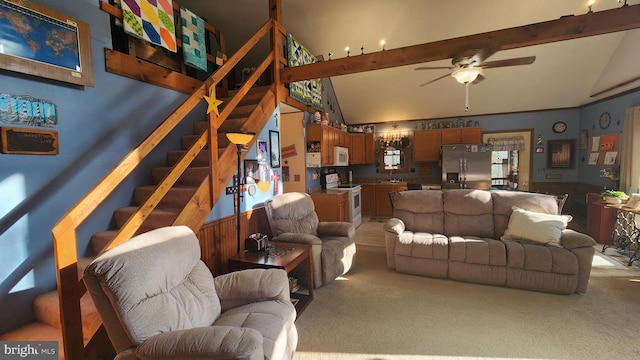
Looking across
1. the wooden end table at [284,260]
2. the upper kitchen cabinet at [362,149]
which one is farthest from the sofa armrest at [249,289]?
the upper kitchen cabinet at [362,149]

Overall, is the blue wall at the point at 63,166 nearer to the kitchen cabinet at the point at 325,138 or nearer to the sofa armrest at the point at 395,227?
the kitchen cabinet at the point at 325,138

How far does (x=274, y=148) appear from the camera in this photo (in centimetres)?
389

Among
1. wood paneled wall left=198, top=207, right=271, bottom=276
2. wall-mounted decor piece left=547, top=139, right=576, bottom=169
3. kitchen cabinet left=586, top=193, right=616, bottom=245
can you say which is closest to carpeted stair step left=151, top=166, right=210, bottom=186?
wood paneled wall left=198, top=207, right=271, bottom=276

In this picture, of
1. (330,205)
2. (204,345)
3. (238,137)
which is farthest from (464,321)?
(330,205)

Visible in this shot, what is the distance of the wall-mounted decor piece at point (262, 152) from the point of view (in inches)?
138

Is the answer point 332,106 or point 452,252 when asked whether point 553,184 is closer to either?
point 452,252

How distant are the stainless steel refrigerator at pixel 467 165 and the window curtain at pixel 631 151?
198 centimetres

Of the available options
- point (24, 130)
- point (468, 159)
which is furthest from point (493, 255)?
point (24, 130)

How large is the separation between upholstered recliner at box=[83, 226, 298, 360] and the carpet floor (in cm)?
59

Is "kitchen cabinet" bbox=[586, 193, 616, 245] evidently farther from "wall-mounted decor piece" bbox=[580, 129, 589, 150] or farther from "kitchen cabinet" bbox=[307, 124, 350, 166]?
"kitchen cabinet" bbox=[307, 124, 350, 166]

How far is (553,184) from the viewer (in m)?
6.17

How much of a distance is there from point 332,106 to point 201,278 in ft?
18.0

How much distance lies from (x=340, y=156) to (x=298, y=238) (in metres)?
3.23

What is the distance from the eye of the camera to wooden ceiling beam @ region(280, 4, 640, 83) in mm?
2545
